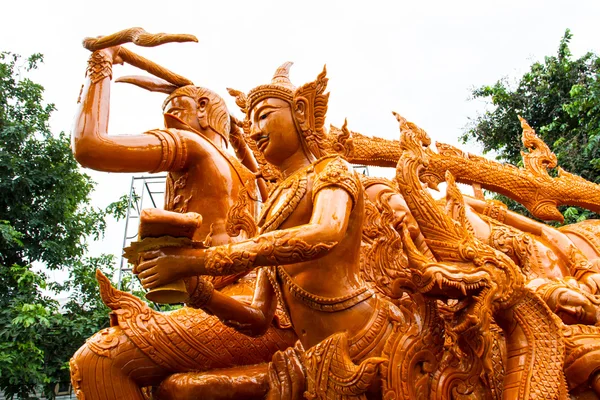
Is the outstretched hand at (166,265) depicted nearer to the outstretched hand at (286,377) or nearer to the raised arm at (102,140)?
the outstretched hand at (286,377)

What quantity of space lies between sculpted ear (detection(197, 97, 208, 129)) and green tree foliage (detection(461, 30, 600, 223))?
7.83m

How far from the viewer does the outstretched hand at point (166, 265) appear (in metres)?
2.31

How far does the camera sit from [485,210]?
505 cm

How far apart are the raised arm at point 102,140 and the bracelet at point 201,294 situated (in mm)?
1031

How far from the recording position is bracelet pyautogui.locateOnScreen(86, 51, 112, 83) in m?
3.56

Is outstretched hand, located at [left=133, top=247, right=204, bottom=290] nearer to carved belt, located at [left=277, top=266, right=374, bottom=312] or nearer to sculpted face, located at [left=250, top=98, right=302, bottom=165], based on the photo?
carved belt, located at [left=277, top=266, right=374, bottom=312]

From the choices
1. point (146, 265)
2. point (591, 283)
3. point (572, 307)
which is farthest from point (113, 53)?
point (591, 283)

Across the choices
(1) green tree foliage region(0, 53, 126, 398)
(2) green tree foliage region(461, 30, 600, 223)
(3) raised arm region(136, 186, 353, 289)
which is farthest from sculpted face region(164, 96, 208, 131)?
(2) green tree foliage region(461, 30, 600, 223)

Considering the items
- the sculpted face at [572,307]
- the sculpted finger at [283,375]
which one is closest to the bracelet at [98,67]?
the sculpted finger at [283,375]

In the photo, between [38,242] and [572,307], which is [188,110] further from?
[38,242]

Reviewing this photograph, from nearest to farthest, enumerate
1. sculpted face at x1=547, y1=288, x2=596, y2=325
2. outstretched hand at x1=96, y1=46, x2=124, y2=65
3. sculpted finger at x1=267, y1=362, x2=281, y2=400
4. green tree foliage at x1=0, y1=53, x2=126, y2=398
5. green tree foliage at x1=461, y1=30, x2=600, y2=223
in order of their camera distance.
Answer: sculpted finger at x1=267, y1=362, x2=281, y2=400 → sculpted face at x1=547, y1=288, x2=596, y2=325 → outstretched hand at x1=96, y1=46, x2=124, y2=65 → green tree foliage at x1=0, y1=53, x2=126, y2=398 → green tree foliage at x1=461, y1=30, x2=600, y2=223

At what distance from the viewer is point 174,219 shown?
91.0 inches

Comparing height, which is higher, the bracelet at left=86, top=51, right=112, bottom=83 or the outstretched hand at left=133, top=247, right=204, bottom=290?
the bracelet at left=86, top=51, right=112, bottom=83

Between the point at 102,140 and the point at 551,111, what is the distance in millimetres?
10262
